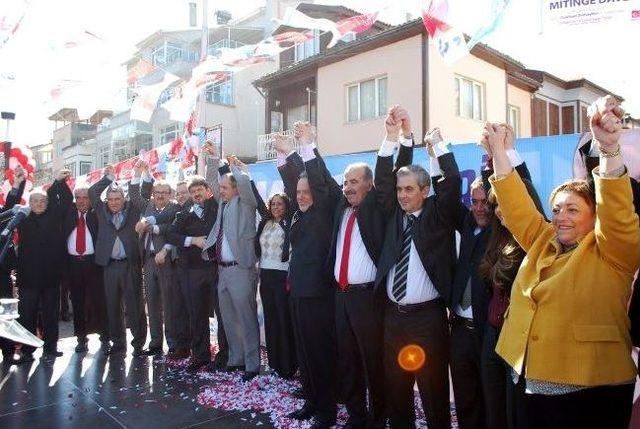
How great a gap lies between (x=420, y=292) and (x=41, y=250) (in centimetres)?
481

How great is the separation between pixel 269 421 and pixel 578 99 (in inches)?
737

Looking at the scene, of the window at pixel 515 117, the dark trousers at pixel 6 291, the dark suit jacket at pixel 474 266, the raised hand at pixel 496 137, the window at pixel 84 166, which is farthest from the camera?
the window at pixel 84 166

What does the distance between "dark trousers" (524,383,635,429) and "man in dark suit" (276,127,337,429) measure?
205 cm

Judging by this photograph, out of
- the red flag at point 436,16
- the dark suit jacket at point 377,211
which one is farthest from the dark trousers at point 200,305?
the red flag at point 436,16

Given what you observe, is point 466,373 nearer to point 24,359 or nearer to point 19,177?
point 24,359

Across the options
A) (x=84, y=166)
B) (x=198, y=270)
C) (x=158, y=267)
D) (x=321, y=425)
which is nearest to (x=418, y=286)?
(x=321, y=425)

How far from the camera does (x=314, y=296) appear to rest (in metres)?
3.96

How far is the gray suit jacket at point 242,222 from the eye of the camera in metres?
5.15

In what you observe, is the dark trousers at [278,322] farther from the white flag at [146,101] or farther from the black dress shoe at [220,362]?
the white flag at [146,101]

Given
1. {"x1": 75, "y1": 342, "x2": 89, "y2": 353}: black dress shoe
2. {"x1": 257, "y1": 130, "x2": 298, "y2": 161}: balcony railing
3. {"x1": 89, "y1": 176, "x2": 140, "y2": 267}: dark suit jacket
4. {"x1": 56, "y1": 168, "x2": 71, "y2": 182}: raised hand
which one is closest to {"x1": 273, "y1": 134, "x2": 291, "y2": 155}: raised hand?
{"x1": 89, "y1": 176, "x2": 140, "y2": 267}: dark suit jacket

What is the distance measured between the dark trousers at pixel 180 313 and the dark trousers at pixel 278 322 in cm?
119

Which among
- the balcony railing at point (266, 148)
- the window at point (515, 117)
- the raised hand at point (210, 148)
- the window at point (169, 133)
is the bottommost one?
the raised hand at point (210, 148)

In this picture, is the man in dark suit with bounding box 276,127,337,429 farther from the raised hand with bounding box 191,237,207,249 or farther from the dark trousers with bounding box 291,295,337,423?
the raised hand with bounding box 191,237,207,249

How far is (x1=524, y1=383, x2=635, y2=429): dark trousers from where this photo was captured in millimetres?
2086
